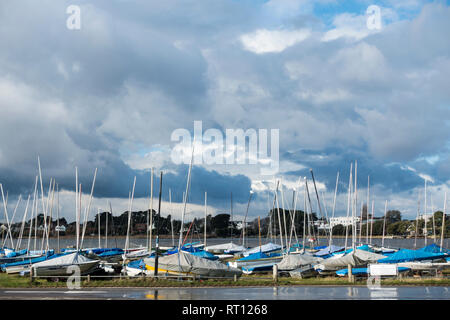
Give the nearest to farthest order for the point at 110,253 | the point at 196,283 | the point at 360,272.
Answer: the point at 196,283 → the point at 360,272 → the point at 110,253

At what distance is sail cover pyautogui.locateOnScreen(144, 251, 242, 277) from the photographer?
1576 inches

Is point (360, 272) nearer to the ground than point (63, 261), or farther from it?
nearer to the ground

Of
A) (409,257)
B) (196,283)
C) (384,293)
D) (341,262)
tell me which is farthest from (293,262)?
(384,293)

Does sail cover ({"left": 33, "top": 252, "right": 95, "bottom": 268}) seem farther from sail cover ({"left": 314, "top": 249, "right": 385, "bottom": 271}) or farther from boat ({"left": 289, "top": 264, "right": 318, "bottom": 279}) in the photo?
sail cover ({"left": 314, "top": 249, "right": 385, "bottom": 271})

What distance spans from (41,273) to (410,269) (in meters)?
33.0

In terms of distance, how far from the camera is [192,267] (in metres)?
40.0

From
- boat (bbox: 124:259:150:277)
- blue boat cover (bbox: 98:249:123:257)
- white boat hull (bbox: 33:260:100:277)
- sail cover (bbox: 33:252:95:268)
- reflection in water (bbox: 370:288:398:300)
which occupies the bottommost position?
blue boat cover (bbox: 98:249:123:257)

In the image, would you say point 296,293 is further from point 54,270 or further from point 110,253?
point 110,253

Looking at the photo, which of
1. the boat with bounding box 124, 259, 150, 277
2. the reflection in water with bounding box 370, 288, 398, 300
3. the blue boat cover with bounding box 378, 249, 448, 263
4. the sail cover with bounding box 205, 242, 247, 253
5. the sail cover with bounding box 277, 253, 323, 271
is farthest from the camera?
the sail cover with bounding box 205, 242, 247, 253

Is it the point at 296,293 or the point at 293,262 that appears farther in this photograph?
the point at 293,262

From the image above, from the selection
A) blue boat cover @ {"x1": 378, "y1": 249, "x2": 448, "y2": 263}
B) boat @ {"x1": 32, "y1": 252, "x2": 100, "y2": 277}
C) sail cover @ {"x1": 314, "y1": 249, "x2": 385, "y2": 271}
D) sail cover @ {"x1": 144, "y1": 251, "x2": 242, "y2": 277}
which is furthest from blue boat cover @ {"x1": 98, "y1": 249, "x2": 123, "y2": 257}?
blue boat cover @ {"x1": 378, "y1": 249, "x2": 448, "y2": 263}

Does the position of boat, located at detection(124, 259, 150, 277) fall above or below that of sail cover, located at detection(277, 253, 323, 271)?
below
